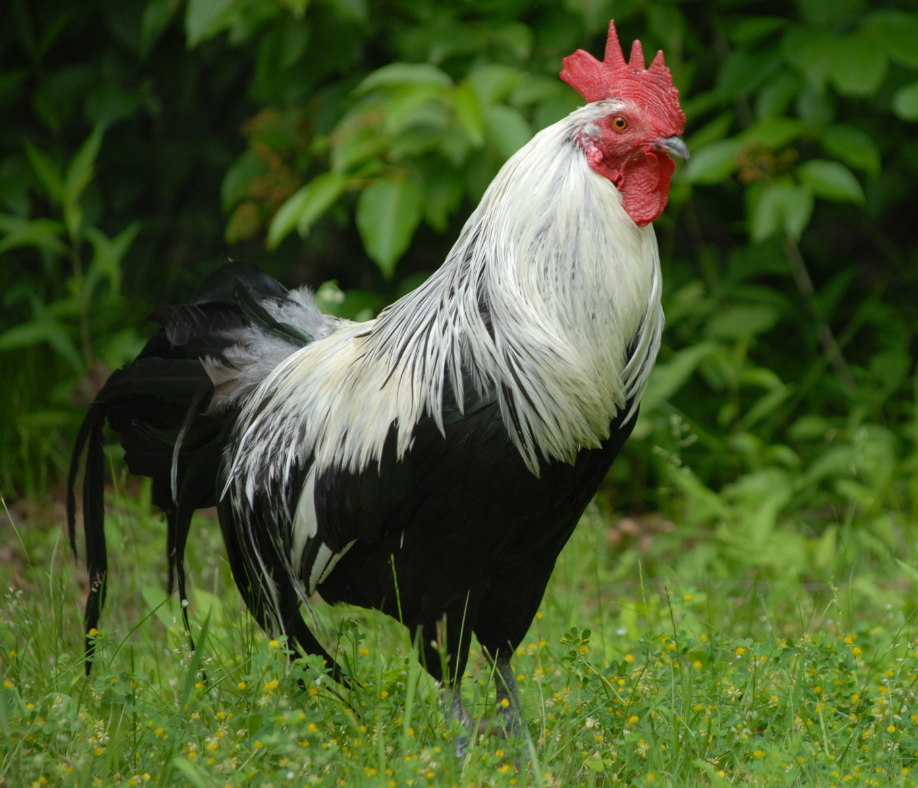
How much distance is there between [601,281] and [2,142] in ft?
12.6

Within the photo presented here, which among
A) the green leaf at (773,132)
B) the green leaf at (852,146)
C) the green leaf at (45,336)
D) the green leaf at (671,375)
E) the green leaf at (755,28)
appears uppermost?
the green leaf at (755,28)

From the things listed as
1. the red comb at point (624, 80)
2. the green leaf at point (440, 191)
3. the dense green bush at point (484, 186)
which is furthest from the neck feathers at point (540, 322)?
the green leaf at point (440, 191)

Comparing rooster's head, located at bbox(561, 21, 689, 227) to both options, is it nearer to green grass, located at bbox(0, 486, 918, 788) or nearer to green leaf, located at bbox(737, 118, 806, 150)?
green grass, located at bbox(0, 486, 918, 788)

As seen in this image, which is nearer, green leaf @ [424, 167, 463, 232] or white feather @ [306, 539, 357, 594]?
white feather @ [306, 539, 357, 594]

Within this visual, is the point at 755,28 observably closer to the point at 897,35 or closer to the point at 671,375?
the point at 897,35

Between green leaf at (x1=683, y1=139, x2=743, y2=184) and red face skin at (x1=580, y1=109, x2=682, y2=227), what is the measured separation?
62.1 inches

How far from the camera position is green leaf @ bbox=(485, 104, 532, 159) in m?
3.57

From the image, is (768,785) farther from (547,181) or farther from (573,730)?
(547,181)

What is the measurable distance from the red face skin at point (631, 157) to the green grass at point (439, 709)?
1.19m

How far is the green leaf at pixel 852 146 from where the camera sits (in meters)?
3.90

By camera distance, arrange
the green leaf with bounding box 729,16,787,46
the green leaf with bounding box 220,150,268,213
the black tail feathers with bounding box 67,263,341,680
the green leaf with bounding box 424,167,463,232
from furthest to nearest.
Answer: the green leaf with bounding box 220,150,268,213 → the green leaf with bounding box 729,16,787,46 → the green leaf with bounding box 424,167,463,232 → the black tail feathers with bounding box 67,263,341,680

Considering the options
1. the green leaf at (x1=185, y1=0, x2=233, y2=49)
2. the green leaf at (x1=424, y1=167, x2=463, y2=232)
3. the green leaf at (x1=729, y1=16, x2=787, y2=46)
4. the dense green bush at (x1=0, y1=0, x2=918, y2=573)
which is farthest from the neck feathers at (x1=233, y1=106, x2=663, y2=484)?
the green leaf at (x1=729, y1=16, x2=787, y2=46)

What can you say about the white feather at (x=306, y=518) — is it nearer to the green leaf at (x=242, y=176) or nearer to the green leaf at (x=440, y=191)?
the green leaf at (x=440, y=191)

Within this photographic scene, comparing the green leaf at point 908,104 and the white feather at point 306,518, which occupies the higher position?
the green leaf at point 908,104
